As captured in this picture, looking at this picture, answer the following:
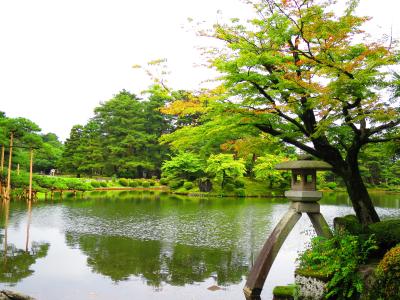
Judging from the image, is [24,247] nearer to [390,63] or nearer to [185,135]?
Result: [185,135]

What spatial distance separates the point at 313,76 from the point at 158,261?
607 centimetres

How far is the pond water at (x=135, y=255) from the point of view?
25.3 feet

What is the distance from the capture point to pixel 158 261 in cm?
990

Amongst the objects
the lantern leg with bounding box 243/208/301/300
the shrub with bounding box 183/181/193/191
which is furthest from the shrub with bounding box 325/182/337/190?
the lantern leg with bounding box 243/208/301/300

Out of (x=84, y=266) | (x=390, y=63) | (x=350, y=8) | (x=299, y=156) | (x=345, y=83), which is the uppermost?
(x=350, y=8)

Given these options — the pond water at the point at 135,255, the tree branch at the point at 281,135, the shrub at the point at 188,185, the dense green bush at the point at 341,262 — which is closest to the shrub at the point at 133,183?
the shrub at the point at 188,185

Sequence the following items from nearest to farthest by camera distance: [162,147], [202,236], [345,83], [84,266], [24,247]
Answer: [345,83], [84,266], [24,247], [202,236], [162,147]

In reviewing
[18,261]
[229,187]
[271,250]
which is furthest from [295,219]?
[229,187]

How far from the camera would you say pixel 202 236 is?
530 inches

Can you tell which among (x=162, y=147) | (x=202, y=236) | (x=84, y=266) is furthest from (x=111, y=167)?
(x=84, y=266)

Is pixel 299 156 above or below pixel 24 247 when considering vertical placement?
above

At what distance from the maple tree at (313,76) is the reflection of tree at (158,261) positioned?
3.61 meters

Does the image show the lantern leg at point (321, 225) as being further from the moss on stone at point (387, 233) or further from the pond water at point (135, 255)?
the pond water at point (135, 255)

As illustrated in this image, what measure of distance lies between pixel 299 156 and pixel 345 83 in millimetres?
1980
